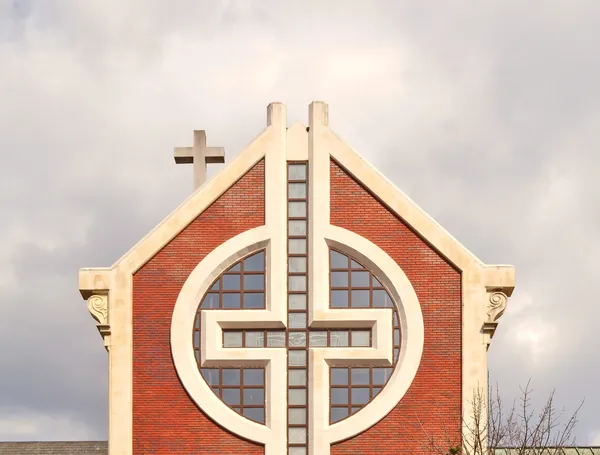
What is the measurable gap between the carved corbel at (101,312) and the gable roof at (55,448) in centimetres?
2346

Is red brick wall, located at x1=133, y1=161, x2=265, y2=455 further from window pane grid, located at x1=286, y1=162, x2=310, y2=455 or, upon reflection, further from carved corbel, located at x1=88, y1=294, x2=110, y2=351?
window pane grid, located at x1=286, y1=162, x2=310, y2=455

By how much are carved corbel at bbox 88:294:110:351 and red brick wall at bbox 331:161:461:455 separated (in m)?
7.03

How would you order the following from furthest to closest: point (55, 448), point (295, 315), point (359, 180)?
1. point (55, 448)
2. point (359, 180)
3. point (295, 315)

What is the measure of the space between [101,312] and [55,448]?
24.4 meters

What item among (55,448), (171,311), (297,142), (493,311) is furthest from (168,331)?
(55,448)

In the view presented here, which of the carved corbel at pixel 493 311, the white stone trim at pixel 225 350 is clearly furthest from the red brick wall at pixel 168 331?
the carved corbel at pixel 493 311

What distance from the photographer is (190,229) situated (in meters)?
39.1

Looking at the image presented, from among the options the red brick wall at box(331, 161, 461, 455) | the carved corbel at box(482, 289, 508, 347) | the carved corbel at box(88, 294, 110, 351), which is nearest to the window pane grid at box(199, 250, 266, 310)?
the red brick wall at box(331, 161, 461, 455)

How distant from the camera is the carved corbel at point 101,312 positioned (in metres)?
38.5

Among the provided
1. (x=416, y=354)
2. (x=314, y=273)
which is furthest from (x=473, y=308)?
(x=314, y=273)

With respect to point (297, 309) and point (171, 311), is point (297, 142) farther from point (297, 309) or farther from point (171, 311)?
point (171, 311)

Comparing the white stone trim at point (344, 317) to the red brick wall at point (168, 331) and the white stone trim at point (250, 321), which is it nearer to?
the white stone trim at point (250, 321)

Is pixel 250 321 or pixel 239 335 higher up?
pixel 250 321

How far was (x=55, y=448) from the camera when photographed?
6119 centimetres
